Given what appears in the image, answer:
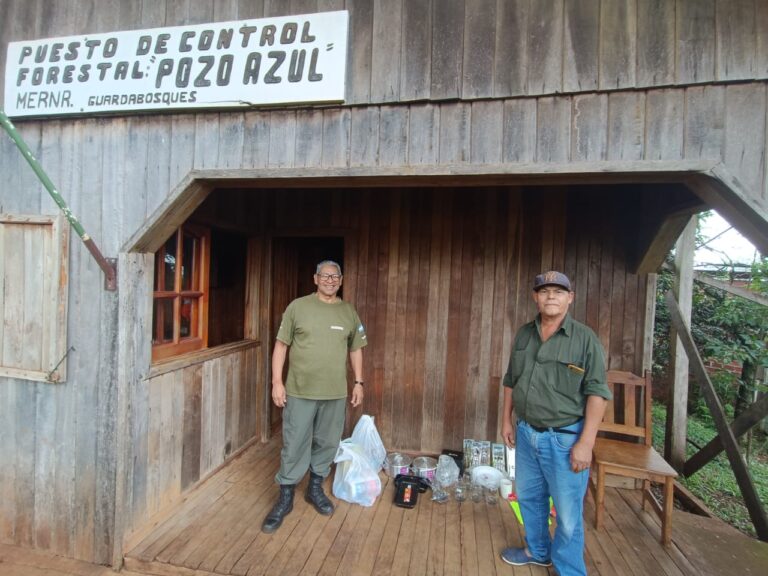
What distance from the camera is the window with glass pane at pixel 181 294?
91.5 inches

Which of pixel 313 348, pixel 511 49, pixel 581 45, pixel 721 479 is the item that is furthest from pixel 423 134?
pixel 721 479

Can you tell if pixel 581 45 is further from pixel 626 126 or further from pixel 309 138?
pixel 309 138

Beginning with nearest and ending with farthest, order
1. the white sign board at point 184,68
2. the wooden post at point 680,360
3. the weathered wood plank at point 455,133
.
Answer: the weathered wood plank at point 455,133, the white sign board at point 184,68, the wooden post at point 680,360

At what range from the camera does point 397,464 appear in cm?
274

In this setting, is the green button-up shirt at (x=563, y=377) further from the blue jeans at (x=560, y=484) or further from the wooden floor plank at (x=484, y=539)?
the wooden floor plank at (x=484, y=539)

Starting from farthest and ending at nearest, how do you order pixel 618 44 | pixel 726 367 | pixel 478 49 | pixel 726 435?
pixel 726 367 < pixel 726 435 < pixel 478 49 < pixel 618 44

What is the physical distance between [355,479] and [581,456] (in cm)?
143

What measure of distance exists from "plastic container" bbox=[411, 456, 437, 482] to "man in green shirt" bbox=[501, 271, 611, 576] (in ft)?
3.33

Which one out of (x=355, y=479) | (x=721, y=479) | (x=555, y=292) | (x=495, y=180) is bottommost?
(x=721, y=479)

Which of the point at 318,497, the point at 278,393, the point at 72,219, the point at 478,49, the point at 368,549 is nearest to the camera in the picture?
the point at 478,49

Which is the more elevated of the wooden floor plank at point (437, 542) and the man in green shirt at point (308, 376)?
the man in green shirt at point (308, 376)

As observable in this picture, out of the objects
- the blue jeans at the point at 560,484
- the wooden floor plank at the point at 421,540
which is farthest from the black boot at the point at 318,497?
the blue jeans at the point at 560,484

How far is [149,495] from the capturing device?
2.06 meters

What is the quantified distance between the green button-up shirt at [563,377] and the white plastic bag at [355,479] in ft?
4.00
